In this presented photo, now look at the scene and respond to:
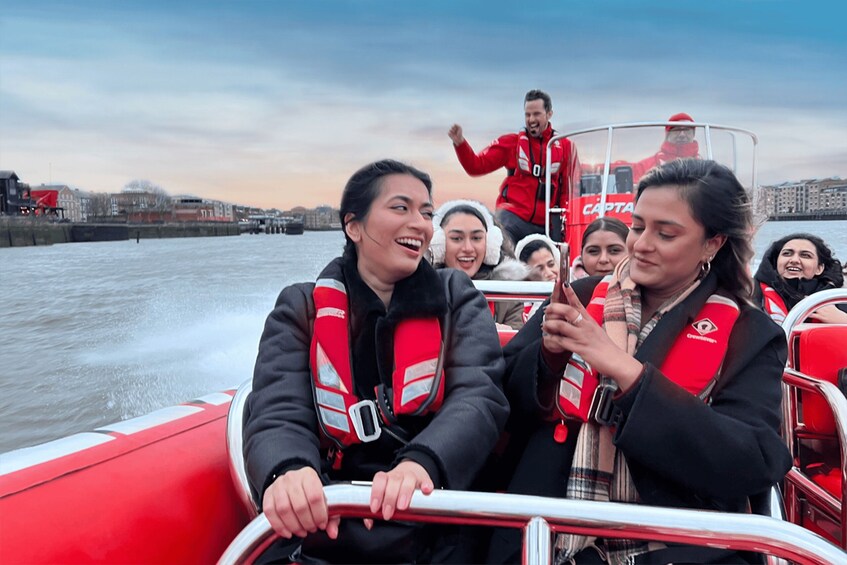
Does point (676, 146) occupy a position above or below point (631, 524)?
above

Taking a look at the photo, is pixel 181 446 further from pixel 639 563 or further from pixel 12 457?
pixel 639 563

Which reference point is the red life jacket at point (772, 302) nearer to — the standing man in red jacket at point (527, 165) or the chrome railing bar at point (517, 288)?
the standing man in red jacket at point (527, 165)

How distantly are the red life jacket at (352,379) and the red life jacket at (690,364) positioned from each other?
277 millimetres

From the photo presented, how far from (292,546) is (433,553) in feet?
0.92

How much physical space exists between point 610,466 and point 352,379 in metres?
0.55

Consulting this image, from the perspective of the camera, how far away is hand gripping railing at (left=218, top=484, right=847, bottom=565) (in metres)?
0.90

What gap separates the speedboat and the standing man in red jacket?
309 centimetres

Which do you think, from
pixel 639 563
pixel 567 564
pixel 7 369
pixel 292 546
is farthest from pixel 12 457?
pixel 7 369

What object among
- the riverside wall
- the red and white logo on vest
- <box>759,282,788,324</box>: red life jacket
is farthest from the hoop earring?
the riverside wall

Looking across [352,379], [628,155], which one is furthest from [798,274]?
[352,379]

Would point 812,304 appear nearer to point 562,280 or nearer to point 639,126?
point 562,280

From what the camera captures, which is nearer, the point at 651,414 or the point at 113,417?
the point at 651,414

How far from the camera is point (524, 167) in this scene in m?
5.35

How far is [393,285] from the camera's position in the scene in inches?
60.4
